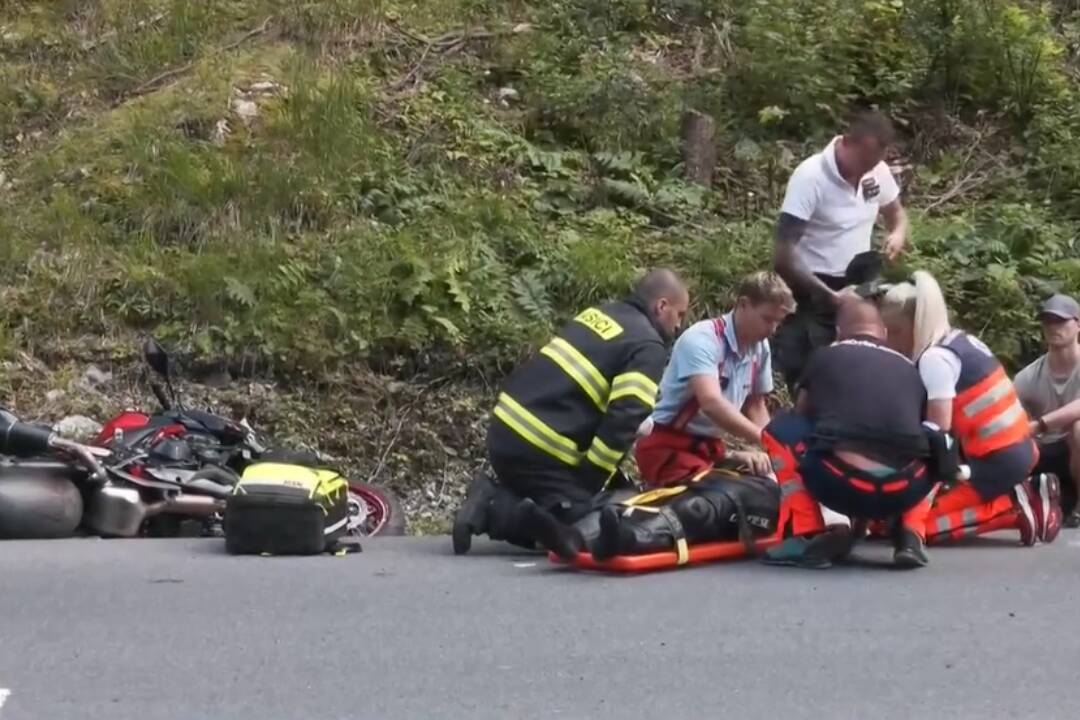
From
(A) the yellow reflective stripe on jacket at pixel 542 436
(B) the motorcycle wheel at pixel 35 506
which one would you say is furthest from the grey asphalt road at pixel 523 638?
(A) the yellow reflective stripe on jacket at pixel 542 436

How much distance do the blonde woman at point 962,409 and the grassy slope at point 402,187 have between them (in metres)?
3.49

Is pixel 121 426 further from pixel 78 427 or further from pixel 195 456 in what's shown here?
pixel 78 427

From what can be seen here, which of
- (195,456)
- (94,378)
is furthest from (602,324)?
(94,378)

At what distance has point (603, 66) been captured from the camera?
43.5 ft

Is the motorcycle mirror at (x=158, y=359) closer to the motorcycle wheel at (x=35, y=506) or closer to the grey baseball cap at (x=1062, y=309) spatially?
the motorcycle wheel at (x=35, y=506)

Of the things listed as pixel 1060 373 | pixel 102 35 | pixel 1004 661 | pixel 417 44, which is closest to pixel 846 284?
pixel 1060 373

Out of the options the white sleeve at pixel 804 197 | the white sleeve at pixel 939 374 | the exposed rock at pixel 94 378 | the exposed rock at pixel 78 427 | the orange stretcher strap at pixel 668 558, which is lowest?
the orange stretcher strap at pixel 668 558

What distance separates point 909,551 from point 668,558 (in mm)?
1056

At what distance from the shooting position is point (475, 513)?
7734mm

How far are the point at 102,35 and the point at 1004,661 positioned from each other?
1033 centimetres

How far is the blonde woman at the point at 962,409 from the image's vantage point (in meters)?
7.32

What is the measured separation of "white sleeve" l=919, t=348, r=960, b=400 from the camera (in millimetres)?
7270

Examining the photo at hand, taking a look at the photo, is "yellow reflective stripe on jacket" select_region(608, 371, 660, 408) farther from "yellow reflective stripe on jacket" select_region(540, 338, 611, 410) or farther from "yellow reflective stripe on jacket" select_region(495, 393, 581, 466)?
"yellow reflective stripe on jacket" select_region(495, 393, 581, 466)

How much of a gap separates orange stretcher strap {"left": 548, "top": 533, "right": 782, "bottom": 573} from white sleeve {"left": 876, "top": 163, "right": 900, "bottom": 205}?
213cm
